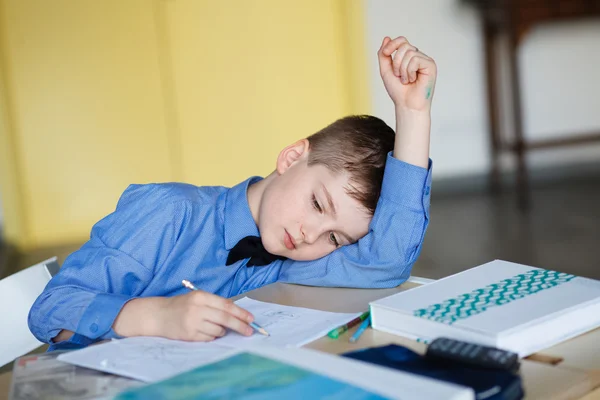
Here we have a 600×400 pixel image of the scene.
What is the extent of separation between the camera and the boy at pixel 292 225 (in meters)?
1.12

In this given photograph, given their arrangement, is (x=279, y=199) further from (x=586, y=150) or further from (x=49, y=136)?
(x=586, y=150)

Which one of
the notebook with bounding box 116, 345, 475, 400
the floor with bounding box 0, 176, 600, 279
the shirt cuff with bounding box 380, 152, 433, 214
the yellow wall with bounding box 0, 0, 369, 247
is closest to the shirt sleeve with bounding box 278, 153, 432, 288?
the shirt cuff with bounding box 380, 152, 433, 214

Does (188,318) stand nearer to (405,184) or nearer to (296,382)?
(296,382)

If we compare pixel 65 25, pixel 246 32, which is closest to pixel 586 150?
pixel 246 32

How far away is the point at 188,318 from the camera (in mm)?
860

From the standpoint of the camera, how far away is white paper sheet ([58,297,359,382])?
767 millimetres

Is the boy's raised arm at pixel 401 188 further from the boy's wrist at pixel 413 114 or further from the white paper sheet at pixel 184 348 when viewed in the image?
the white paper sheet at pixel 184 348

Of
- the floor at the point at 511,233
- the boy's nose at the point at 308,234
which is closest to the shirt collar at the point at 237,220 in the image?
the boy's nose at the point at 308,234

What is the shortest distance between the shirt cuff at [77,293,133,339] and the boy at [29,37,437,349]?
0.16 ft

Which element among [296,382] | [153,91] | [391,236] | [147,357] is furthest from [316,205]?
[153,91]

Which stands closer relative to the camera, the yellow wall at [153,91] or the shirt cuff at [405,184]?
the shirt cuff at [405,184]

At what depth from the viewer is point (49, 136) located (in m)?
3.94

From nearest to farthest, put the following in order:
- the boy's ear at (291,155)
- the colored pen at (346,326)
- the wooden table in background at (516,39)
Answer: the colored pen at (346,326) < the boy's ear at (291,155) < the wooden table in background at (516,39)

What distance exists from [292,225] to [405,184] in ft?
0.62
